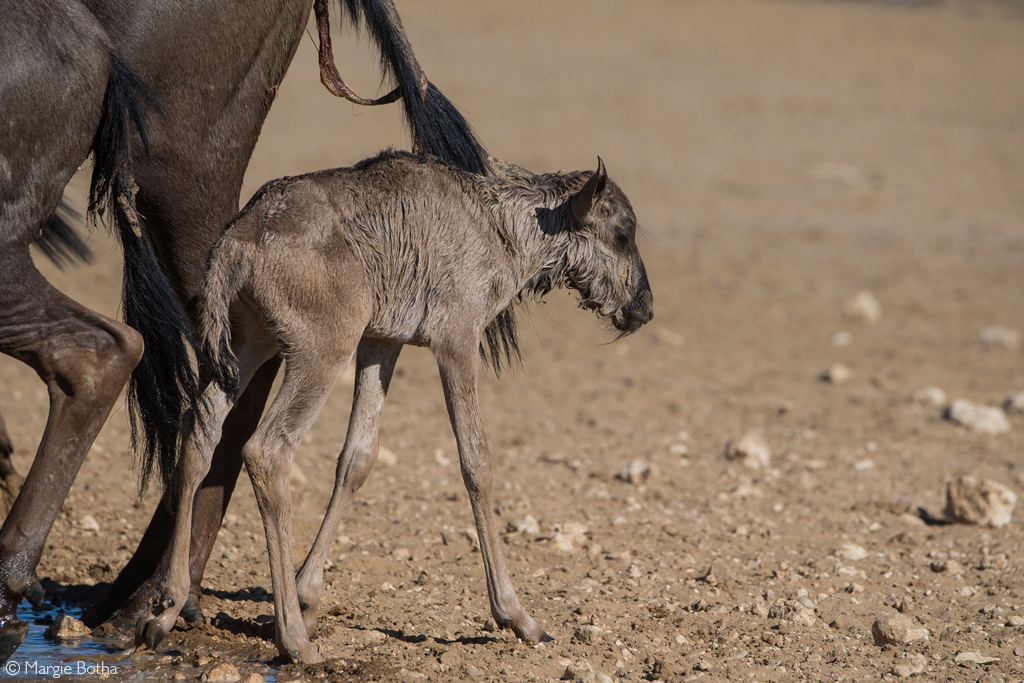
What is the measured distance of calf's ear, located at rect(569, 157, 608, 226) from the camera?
13.2 ft

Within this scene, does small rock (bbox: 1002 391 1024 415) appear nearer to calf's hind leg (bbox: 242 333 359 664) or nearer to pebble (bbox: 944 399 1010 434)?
pebble (bbox: 944 399 1010 434)

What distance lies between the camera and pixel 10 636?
136 inches

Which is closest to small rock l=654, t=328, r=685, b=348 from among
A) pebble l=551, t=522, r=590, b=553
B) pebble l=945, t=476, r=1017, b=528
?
pebble l=945, t=476, r=1017, b=528

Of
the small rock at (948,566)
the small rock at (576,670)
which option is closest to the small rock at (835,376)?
the small rock at (948,566)

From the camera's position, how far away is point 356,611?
432cm

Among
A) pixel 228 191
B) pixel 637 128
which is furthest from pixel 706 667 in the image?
pixel 637 128

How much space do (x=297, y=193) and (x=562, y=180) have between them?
112 centimetres

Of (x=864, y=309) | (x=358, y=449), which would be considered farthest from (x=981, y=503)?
(x=864, y=309)

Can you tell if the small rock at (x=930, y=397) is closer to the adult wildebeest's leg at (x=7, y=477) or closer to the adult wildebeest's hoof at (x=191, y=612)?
the adult wildebeest's hoof at (x=191, y=612)

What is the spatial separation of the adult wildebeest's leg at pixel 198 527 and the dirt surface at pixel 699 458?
0.70 feet

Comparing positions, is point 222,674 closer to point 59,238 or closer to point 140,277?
point 140,277

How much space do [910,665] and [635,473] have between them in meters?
2.44

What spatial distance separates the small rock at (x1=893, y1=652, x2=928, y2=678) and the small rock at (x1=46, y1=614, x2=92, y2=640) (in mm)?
2959

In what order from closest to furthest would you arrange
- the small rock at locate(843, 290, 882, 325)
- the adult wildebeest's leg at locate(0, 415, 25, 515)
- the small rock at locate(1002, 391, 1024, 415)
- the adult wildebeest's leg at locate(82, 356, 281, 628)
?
the adult wildebeest's leg at locate(82, 356, 281, 628), the adult wildebeest's leg at locate(0, 415, 25, 515), the small rock at locate(1002, 391, 1024, 415), the small rock at locate(843, 290, 882, 325)
